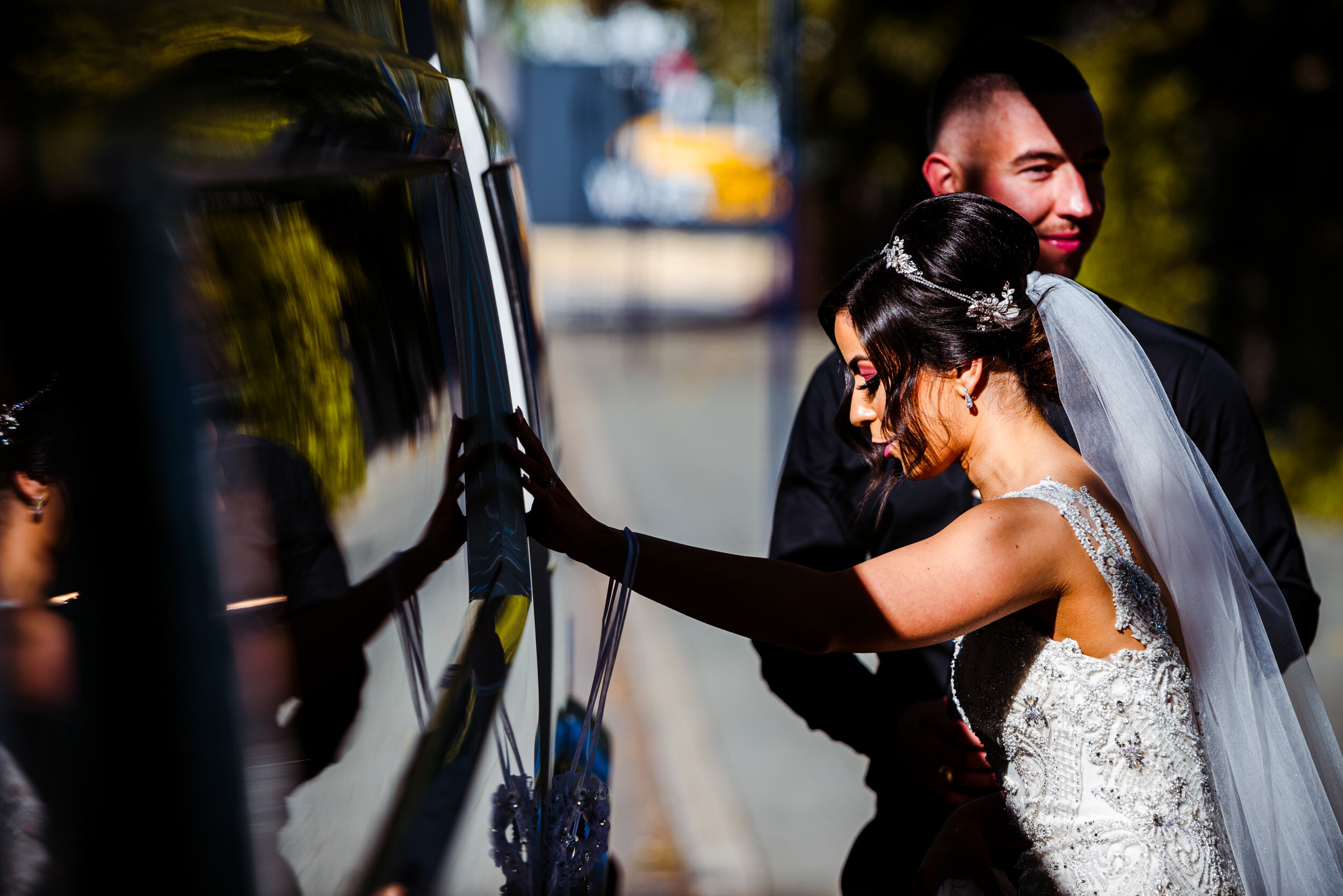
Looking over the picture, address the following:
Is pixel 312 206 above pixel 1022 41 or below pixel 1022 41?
below

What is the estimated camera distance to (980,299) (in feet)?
5.85

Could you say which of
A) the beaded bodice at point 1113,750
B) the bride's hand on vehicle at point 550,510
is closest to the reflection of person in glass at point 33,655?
the bride's hand on vehicle at point 550,510

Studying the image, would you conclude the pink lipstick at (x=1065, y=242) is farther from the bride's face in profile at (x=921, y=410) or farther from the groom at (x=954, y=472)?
the bride's face in profile at (x=921, y=410)

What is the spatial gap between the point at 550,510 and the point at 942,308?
672mm

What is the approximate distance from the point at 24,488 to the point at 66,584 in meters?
0.08

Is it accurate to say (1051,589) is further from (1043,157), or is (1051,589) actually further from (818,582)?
(1043,157)

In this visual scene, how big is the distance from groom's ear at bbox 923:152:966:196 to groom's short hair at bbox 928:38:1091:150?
0.33 feet

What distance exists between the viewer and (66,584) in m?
0.82

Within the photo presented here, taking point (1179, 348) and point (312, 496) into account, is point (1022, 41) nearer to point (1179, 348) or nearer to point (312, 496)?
point (1179, 348)

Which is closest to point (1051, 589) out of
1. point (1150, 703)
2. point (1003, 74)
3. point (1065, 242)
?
point (1150, 703)

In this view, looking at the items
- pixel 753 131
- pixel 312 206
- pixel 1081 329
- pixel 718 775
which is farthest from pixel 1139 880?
pixel 753 131

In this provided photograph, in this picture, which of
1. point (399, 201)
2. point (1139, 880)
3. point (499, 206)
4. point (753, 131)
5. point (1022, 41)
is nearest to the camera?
point (399, 201)

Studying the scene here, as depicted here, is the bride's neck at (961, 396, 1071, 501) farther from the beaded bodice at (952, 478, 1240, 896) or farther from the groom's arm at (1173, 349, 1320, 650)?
the groom's arm at (1173, 349, 1320, 650)

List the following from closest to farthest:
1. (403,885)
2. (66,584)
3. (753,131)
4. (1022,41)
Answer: (66,584) < (403,885) < (1022,41) < (753,131)
